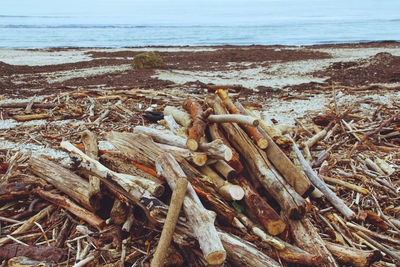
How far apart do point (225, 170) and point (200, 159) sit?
11.2 inches

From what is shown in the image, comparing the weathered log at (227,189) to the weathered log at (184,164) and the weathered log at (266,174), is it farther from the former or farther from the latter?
the weathered log at (266,174)

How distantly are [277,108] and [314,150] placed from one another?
348 cm

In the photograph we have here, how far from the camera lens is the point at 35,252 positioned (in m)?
2.63

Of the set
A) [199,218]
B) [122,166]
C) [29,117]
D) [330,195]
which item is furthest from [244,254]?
[29,117]

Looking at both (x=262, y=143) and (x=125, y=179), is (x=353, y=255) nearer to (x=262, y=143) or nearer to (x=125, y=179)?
(x=262, y=143)

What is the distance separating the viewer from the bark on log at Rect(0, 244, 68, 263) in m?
2.58

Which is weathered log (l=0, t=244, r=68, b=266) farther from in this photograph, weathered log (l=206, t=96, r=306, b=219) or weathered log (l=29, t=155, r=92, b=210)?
weathered log (l=206, t=96, r=306, b=219)

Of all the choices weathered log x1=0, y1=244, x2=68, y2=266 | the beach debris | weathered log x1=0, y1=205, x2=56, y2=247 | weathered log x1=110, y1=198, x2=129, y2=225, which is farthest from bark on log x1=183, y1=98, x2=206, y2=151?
the beach debris

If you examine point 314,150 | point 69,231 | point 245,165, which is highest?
point 245,165

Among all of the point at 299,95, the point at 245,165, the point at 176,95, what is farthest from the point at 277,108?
the point at 245,165

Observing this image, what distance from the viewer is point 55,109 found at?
712 centimetres

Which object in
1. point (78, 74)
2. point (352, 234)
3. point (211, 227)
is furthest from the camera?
point (78, 74)

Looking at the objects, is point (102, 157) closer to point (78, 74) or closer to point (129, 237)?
point (129, 237)

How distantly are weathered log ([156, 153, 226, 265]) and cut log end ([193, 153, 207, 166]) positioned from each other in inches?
10.2
